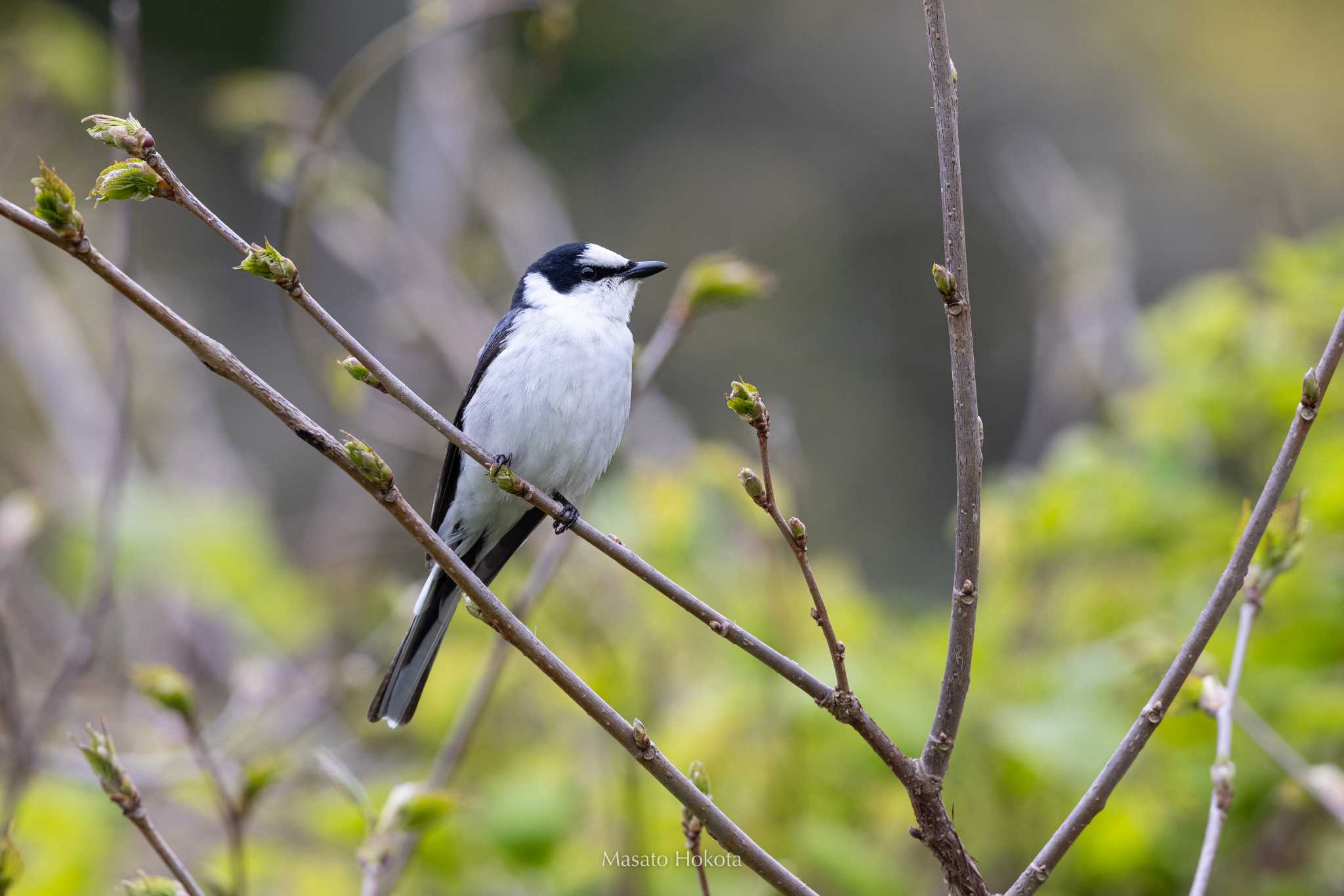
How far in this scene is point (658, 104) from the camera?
37.6 feet

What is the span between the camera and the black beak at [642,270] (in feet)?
12.2

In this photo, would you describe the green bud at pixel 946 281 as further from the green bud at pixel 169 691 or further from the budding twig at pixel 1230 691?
the green bud at pixel 169 691

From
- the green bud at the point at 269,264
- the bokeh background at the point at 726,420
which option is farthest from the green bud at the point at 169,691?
the green bud at the point at 269,264

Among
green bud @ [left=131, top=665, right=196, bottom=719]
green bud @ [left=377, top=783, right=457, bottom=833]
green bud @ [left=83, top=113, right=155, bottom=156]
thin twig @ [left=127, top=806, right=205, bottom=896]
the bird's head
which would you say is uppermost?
the bird's head

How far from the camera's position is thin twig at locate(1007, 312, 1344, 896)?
1.71 meters

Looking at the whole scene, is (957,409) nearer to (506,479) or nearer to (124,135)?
(506,479)

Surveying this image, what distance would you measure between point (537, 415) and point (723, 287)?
29.5 inches

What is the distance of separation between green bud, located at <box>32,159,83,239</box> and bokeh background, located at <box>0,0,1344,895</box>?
138 cm

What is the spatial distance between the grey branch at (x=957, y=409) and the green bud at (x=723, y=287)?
118cm

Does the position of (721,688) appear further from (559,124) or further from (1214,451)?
(559,124)

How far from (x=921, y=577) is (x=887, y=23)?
586 cm

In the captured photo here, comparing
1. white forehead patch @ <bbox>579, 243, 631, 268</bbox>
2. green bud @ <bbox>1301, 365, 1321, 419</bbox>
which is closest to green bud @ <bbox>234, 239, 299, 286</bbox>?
green bud @ <bbox>1301, 365, 1321, 419</bbox>

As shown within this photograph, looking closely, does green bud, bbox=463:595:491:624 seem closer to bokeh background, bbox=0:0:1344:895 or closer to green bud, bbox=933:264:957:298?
bokeh background, bbox=0:0:1344:895

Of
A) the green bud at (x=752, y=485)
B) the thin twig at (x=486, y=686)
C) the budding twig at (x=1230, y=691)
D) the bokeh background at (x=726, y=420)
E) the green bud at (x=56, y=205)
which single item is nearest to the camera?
the green bud at (x=56, y=205)
